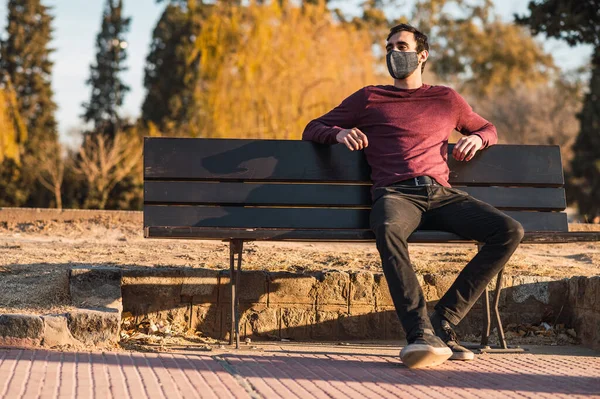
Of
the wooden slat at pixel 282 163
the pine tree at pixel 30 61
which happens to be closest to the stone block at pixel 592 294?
the wooden slat at pixel 282 163

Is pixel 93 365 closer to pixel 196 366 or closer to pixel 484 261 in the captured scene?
pixel 196 366

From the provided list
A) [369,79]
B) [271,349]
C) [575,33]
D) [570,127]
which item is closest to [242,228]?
[271,349]

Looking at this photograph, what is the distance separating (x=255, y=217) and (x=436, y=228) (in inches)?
42.2

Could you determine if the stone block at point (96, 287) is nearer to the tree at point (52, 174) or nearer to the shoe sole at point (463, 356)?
the shoe sole at point (463, 356)

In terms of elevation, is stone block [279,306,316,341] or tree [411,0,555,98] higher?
tree [411,0,555,98]

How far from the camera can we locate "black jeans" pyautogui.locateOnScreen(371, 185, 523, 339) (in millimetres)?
4469

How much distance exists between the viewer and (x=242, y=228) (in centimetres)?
507

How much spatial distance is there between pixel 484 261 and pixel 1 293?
2.77m

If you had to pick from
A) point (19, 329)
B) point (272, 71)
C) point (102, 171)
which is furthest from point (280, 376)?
Result: point (272, 71)

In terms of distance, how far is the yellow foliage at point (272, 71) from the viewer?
2234 cm

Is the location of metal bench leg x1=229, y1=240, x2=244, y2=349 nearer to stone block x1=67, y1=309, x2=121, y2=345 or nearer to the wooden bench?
the wooden bench

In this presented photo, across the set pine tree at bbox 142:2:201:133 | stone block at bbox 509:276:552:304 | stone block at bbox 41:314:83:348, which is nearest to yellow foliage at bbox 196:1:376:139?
pine tree at bbox 142:2:201:133

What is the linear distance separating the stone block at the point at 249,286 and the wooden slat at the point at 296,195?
470mm

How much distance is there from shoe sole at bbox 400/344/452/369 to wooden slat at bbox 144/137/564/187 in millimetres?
1532
